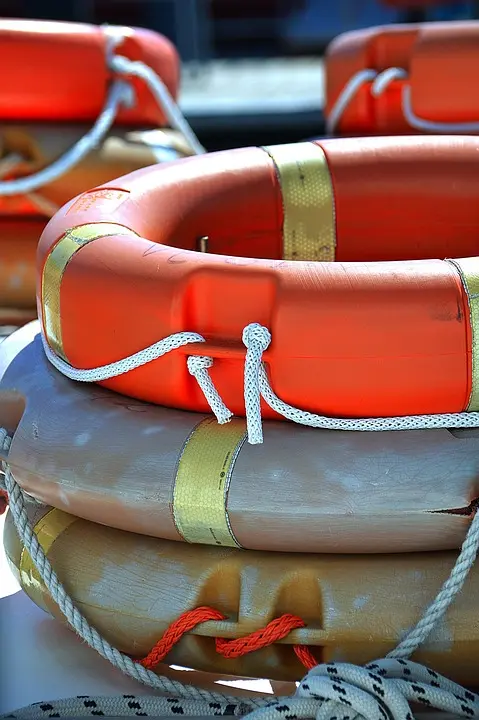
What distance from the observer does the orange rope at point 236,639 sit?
1219mm

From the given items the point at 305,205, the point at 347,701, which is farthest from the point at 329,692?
the point at 305,205

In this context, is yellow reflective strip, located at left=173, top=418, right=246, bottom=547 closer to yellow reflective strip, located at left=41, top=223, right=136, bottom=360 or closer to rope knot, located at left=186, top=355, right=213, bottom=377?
rope knot, located at left=186, top=355, right=213, bottom=377

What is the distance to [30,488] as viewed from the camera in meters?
1.35

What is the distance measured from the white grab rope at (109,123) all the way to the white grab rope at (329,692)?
4.21ft

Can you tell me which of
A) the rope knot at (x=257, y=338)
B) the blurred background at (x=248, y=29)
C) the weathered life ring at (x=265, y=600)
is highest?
the rope knot at (x=257, y=338)

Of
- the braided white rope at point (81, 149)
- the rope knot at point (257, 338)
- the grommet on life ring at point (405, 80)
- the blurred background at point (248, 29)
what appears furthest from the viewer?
the blurred background at point (248, 29)

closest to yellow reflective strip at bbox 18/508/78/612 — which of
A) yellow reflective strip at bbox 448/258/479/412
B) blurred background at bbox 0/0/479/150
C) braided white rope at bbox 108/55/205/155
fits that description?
yellow reflective strip at bbox 448/258/479/412

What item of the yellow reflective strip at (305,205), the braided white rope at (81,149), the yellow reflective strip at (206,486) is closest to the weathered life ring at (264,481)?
the yellow reflective strip at (206,486)

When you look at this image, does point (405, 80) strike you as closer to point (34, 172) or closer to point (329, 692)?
point (34, 172)

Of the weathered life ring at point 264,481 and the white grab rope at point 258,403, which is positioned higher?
the white grab rope at point 258,403

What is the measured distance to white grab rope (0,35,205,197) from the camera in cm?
243

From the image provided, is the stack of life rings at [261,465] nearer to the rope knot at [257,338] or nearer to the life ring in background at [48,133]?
the rope knot at [257,338]

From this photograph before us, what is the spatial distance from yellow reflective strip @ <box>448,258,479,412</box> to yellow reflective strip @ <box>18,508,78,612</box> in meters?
0.50

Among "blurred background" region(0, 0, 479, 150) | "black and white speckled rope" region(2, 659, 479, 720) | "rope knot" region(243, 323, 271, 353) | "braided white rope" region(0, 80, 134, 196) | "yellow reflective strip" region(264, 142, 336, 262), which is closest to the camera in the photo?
"black and white speckled rope" region(2, 659, 479, 720)
